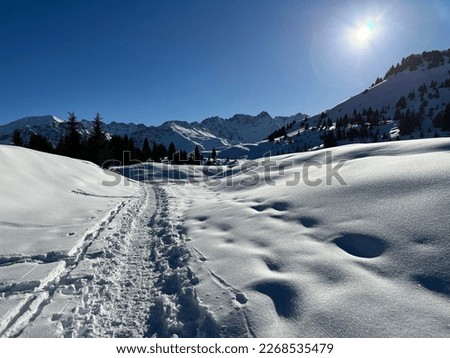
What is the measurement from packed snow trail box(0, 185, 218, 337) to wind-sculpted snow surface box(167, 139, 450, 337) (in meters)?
0.42

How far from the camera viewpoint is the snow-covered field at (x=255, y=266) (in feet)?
13.2

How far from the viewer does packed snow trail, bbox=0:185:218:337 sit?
13.6 ft

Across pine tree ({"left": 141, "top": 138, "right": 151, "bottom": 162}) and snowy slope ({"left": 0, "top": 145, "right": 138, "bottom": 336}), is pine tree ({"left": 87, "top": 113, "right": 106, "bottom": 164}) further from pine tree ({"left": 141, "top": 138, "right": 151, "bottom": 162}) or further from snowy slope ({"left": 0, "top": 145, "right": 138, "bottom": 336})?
snowy slope ({"left": 0, "top": 145, "right": 138, "bottom": 336})

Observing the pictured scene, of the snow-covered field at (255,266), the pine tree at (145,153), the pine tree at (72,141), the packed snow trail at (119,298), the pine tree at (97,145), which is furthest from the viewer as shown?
the pine tree at (145,153)

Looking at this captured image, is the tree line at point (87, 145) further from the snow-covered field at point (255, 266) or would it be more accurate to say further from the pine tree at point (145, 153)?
the snow-covered field at point (255, 266)

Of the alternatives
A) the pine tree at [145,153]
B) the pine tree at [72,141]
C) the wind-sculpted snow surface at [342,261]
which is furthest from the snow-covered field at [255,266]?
the pine tree at [145,153]

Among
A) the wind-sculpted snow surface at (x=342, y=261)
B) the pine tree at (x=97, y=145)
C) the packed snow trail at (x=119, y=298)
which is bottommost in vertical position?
the packed snow trail at (x=119, y=298)

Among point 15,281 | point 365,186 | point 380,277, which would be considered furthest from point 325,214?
point 15,281

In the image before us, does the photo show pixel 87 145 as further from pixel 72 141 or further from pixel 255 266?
pixel 255 266

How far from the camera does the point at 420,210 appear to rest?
19.5 ft

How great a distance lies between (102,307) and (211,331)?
2101mm

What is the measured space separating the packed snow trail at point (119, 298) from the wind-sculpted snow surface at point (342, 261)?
42cm

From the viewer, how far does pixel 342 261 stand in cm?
523
